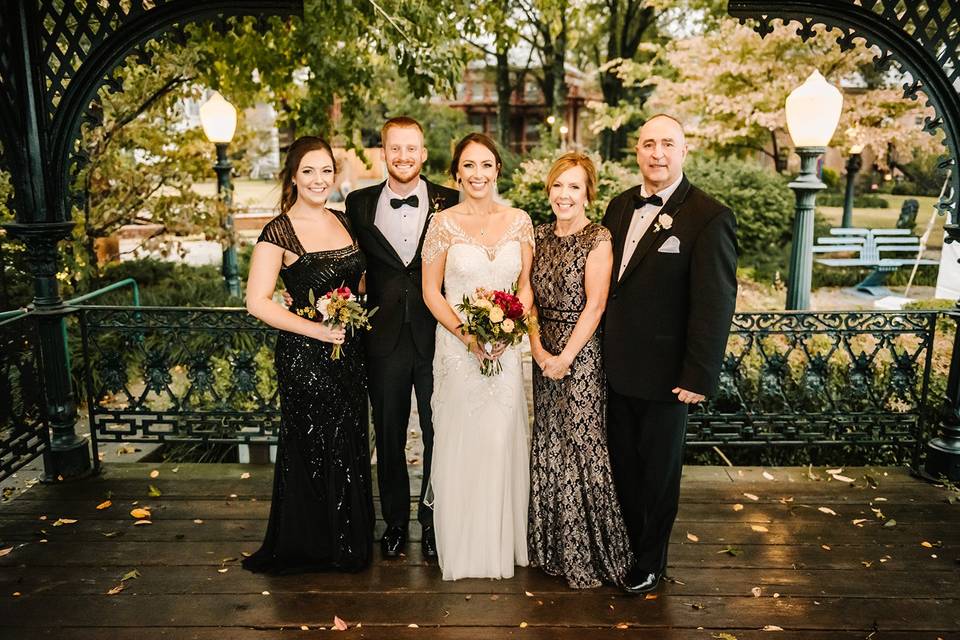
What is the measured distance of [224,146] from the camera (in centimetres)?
920

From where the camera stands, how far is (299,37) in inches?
278

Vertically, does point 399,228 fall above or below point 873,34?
below

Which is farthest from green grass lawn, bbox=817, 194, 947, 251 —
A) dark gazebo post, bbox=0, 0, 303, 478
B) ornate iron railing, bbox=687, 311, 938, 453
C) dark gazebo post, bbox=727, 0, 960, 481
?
dark gazebo post, bbox=0, 0, 303, 478

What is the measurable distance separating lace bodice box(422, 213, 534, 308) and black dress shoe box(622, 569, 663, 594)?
1.67 metres

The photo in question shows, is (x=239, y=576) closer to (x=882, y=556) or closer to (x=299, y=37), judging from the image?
(x=882, y=556)

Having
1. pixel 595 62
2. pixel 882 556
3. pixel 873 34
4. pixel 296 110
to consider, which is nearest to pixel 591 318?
pixel 882 556

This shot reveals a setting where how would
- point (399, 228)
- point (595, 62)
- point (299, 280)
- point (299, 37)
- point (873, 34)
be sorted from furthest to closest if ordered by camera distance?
1. point (595, 62)
2. point (299, 37)
3. point (873, 34)
4. point (399, 228)
5. point (299, 280)

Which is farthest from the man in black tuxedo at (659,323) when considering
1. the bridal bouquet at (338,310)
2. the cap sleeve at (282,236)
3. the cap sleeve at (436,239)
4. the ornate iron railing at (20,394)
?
the ornate iron railing at (20,394)

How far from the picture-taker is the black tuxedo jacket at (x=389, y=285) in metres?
3.96

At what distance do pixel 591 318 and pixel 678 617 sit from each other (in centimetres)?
156

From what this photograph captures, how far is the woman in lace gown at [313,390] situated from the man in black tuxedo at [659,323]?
4.66 feet

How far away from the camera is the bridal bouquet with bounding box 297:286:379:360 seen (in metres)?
3.56

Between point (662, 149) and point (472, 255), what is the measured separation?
108cm

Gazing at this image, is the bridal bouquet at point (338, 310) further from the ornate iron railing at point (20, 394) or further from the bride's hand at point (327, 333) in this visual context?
the ornate iron railing at point (20, 394)
